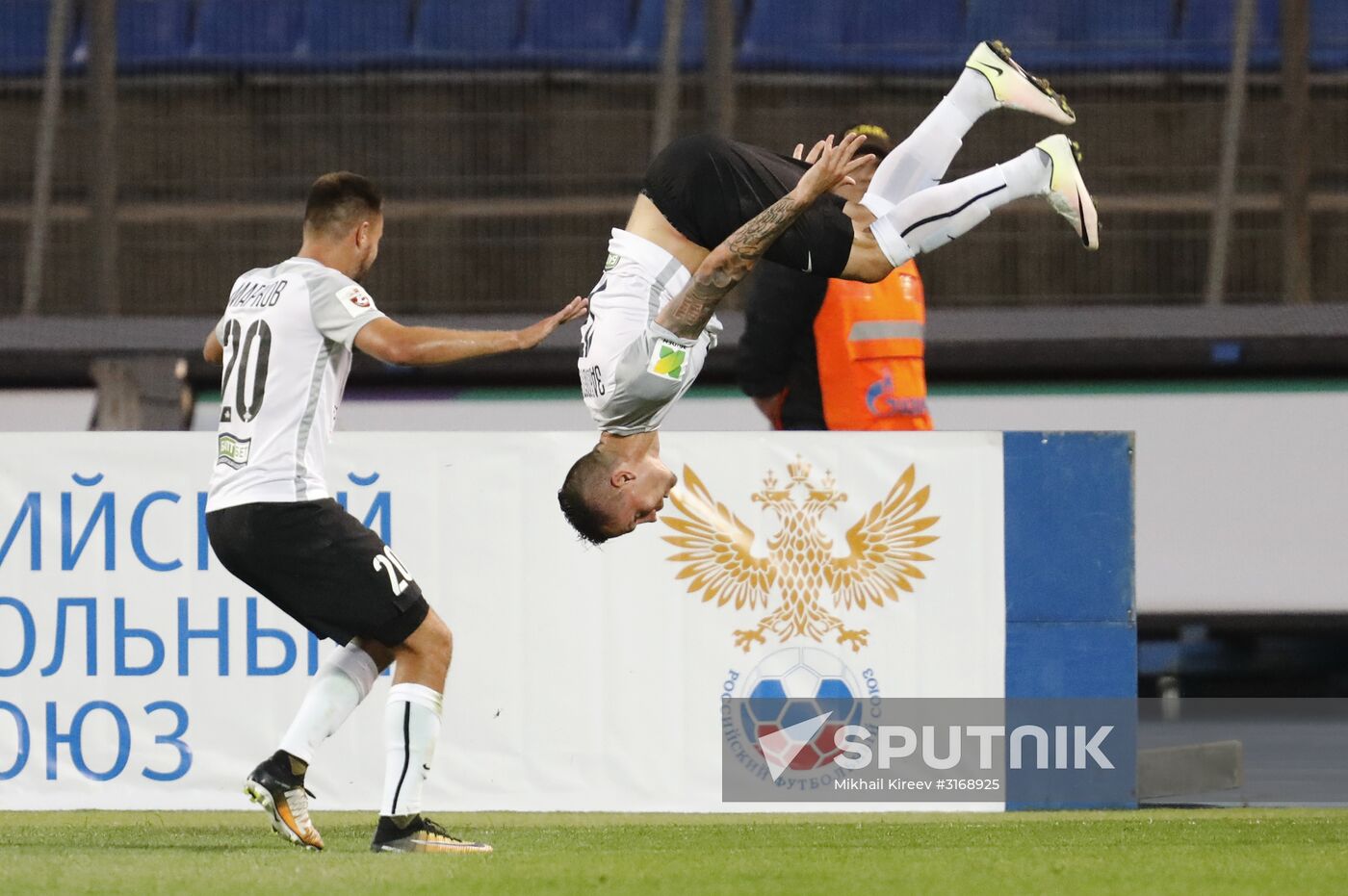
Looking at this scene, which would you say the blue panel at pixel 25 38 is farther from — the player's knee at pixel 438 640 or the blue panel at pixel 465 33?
the player's knee at pixel 438 640

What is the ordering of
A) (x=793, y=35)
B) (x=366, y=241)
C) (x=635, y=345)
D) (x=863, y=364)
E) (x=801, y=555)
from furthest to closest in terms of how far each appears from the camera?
(x=793, y=35)
(x=863, y=364)
(x=801, y=555)
(x=366, y=241)
(x=635, y=345)

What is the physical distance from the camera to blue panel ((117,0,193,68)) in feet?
38.8

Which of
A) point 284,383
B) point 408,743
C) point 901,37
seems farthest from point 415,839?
point 901,37

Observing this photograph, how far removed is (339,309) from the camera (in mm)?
5770

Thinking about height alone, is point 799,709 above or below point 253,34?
below

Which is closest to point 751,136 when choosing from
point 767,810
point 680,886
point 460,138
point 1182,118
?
point 460,138

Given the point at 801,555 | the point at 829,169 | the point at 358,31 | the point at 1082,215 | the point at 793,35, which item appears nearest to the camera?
the point at 829,169

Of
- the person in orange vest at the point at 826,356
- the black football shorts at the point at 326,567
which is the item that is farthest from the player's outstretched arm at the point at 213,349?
the person in orange vest at the point at 826,356

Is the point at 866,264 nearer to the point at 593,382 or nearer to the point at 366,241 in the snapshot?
the point at 593,382

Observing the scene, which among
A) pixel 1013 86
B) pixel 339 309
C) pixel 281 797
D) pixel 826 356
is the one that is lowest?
pixel 281 797

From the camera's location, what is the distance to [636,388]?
5680mm

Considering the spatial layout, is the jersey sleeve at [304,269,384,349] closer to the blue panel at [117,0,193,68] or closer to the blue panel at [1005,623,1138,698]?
the blue panel at [1005,623,1138,698]

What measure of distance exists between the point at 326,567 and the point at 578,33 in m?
6.81

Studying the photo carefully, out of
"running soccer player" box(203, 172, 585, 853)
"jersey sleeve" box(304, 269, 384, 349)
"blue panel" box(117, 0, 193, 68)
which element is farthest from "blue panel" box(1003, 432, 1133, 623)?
"blue panel" box(117, 0, 193, 68)
